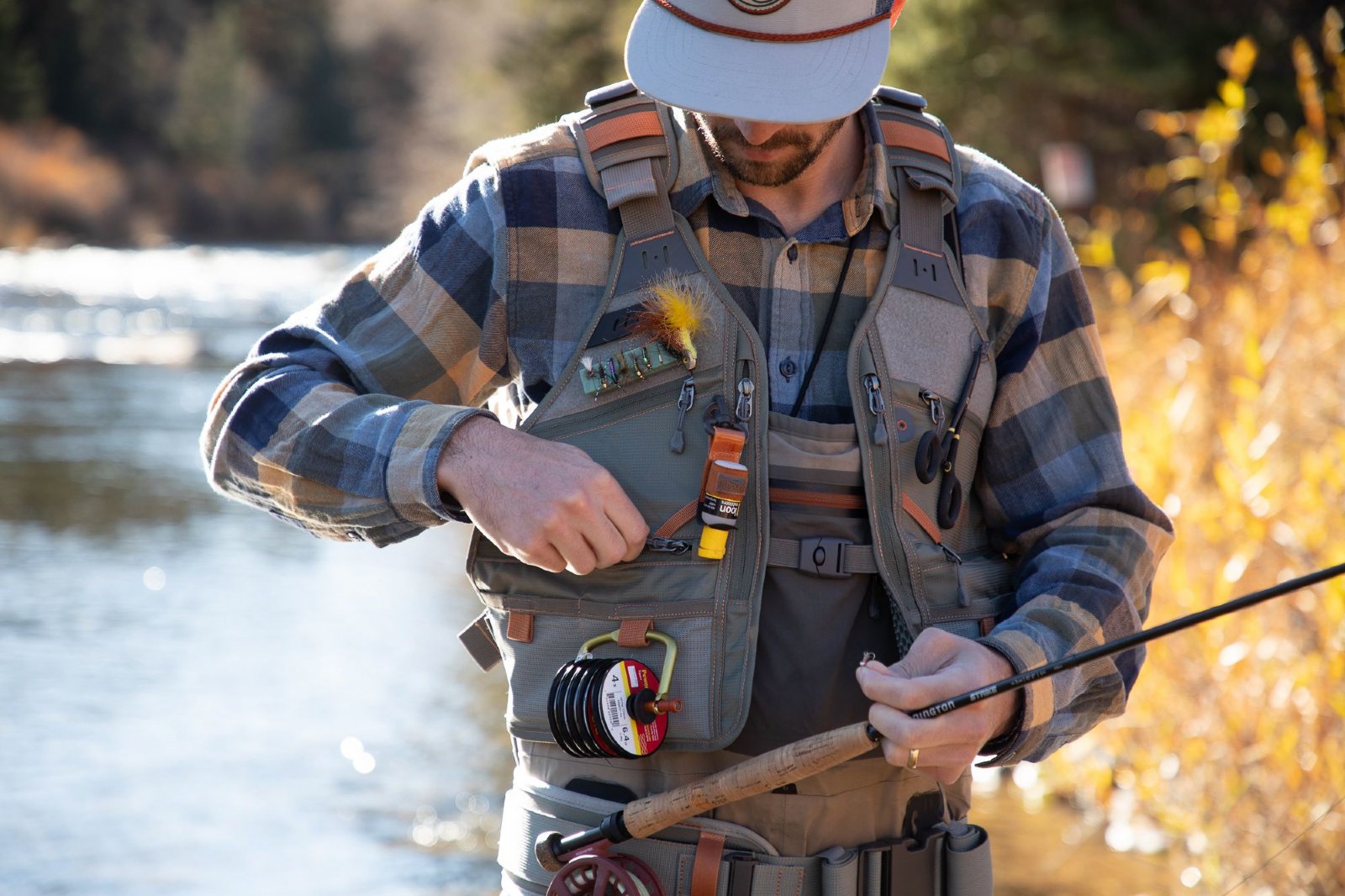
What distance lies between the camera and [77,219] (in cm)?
3728

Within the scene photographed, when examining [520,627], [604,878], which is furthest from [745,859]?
[520,627]

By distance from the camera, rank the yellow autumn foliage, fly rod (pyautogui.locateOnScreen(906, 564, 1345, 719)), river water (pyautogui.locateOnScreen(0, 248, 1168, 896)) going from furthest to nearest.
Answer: river water (pyautogui.locateOnScreen(0, 248, 1168, 896)), the yellow autumn foliage, fly rod (pyautogui.locateOnScreen(906, 564, 1345, 719))

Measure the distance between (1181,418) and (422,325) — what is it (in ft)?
9.58

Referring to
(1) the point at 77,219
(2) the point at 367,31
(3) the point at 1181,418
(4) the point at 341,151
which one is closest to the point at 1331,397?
(3) the point at 1181,418

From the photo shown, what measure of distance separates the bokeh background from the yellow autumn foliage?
0.01 metres

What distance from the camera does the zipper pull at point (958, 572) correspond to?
192 centimetres

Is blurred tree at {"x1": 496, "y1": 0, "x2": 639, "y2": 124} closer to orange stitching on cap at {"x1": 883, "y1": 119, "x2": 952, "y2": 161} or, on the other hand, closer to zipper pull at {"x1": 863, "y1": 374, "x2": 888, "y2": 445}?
orange stitching on cap at {"x1": 883, "y1": 119, "x2": 952, "y2": 161}

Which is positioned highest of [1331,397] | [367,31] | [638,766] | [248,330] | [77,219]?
[367,31]

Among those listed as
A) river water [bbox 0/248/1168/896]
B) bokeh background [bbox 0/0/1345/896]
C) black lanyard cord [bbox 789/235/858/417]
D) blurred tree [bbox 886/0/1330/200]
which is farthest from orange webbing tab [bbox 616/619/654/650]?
blurred tree [bbox 886/0/1330/200]

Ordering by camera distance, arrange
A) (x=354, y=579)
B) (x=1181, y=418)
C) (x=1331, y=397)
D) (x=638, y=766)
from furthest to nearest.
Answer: (x=354, y=579) < (x=1181, y=418) < (x=1331, y=397) < (x=638, y=766)

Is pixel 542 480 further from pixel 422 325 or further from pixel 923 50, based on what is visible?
pixel 923 50

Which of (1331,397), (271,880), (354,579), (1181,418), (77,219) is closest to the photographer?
(1331,397)

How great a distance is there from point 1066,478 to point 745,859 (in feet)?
2.14

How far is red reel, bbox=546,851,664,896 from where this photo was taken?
1761mm
